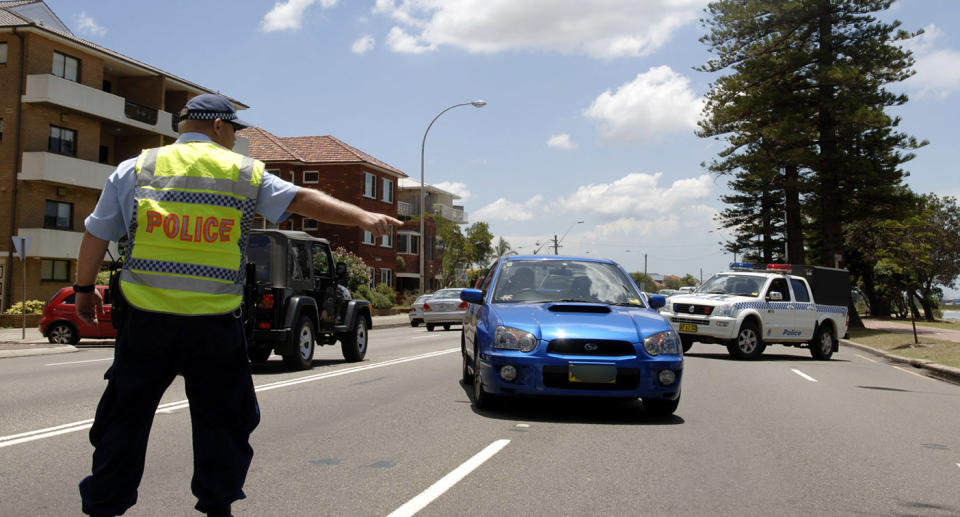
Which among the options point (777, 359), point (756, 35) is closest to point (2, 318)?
point (777, 359)

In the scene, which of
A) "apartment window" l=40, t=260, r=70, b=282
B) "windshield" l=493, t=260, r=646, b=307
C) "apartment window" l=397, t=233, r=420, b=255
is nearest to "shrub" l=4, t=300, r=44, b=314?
"apartment window" l=40, t=260, r=70, b=282

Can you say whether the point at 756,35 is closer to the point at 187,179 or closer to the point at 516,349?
the point at 516,349

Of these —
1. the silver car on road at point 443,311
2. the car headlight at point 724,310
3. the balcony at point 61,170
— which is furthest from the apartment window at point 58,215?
the car headlight at point 724,310

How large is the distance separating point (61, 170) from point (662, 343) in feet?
97.8

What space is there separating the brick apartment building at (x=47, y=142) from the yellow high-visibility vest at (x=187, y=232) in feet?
98.3

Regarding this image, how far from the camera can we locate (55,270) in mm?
32375

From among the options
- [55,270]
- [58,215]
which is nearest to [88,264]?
[55,270]

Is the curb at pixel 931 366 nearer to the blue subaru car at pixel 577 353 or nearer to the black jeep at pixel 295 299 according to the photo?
the blue subaru car at pixel 577 353

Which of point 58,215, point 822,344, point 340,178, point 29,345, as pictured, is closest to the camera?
point 822,344

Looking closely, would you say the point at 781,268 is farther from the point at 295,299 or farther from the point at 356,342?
the point at 295,299

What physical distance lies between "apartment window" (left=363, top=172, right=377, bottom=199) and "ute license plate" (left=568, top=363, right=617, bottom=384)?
150ft

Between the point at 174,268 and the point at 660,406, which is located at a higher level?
the point at 174,268

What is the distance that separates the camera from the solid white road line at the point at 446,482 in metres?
4.63

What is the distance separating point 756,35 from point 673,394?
29.3 metres
